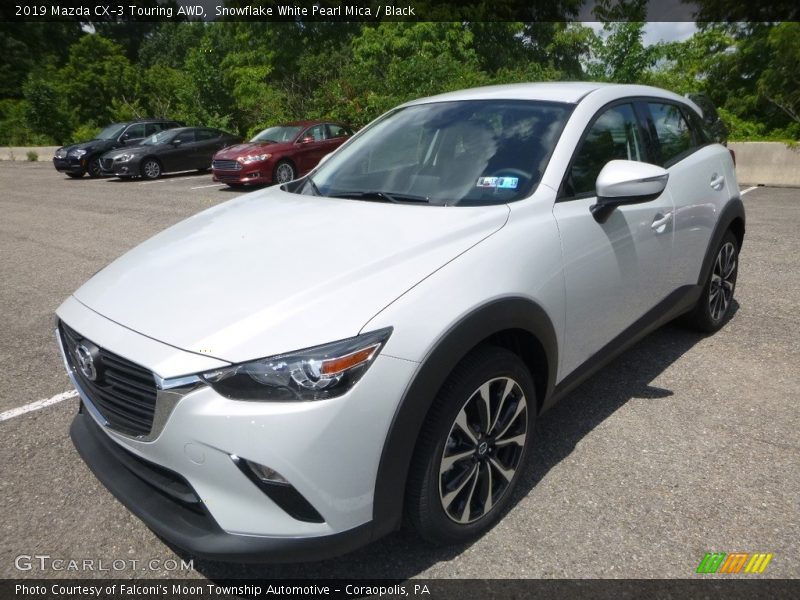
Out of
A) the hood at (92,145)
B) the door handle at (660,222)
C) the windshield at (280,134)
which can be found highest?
the door handle at (660,222)

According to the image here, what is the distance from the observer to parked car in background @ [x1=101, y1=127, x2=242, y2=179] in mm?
16547

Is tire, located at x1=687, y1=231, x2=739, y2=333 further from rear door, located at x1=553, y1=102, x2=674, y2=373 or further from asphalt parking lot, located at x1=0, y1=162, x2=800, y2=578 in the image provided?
rear door, located at x1=553, y1=102, x2=674, y2=373

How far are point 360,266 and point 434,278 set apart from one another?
0.26 metres

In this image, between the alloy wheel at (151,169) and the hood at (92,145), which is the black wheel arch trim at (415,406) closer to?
the alloy wheel at (151,169)

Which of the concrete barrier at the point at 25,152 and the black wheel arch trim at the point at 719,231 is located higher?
the black wheel arch trim at the point at 719,231

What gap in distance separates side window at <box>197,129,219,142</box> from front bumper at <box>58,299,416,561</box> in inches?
699

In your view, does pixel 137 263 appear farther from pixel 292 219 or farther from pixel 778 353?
pixel 778 353

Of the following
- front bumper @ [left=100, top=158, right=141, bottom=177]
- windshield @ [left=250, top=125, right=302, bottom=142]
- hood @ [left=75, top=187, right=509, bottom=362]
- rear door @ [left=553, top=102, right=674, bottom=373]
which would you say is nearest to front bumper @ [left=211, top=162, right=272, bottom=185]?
windshield @ [left=250, top=125, right=302, bottom=142]

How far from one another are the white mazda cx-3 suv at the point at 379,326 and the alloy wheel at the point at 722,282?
97cm

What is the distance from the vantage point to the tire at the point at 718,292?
407 centimetres

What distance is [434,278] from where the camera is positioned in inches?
81.0

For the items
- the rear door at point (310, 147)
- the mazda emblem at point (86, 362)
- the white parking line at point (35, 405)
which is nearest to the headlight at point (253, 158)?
the rear door at point (310, 147)

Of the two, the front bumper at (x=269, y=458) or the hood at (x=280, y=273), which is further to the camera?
the hood at (x=280, y=273)

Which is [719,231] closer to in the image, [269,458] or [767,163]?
[269,458]
